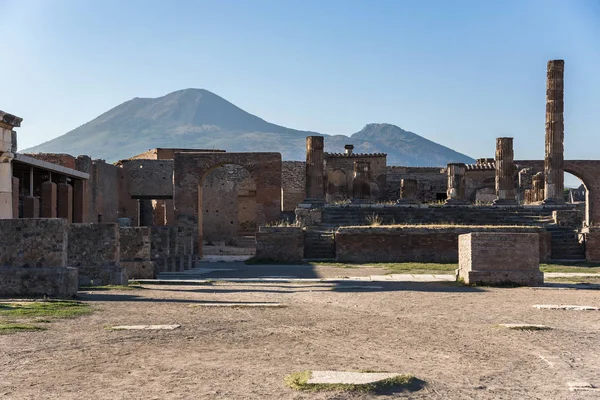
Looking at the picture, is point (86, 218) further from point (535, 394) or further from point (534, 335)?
point (535, 394)

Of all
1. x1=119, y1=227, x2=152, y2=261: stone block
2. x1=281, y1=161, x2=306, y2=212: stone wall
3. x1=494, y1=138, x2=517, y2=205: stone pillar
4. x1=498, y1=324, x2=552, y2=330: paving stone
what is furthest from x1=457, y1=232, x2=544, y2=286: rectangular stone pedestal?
x1=281, y1=161, x2=306, y2=212: stone wall

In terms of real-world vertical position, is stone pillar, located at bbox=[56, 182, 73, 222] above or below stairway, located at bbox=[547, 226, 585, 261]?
above

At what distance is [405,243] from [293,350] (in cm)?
A: 1568

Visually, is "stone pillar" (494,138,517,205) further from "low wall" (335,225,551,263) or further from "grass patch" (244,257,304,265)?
"grass patch" (244,257,304,265)

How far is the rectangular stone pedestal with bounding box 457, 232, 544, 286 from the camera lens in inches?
533

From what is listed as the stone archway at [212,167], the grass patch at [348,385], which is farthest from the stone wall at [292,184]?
the grass patch at [348,385]

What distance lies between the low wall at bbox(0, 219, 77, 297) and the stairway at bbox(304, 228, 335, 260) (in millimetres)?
12486

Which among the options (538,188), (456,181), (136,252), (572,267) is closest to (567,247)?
(572,267)

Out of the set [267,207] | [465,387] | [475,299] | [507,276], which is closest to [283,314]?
[475,299]

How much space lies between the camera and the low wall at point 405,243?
21688 mm

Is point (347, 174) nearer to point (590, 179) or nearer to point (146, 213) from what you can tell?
point (146, 213)

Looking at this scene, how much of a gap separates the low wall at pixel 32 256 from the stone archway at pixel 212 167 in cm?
1859

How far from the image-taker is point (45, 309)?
908 cm

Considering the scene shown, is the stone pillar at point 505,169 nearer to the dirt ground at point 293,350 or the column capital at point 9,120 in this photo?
the column capital at point 9,120
